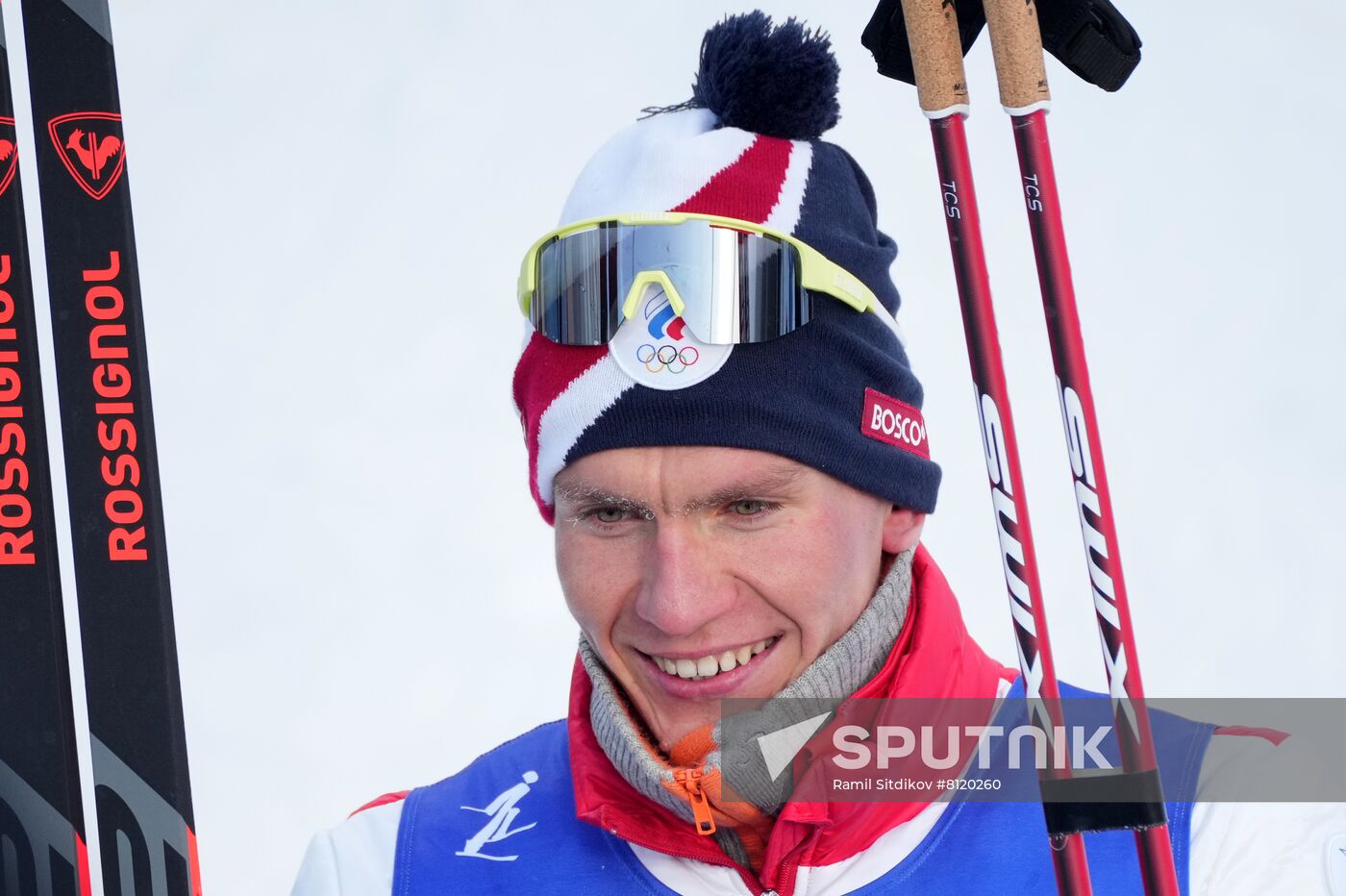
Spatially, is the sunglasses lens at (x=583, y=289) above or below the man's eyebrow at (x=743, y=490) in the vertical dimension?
above

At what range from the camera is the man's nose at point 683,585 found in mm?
1892

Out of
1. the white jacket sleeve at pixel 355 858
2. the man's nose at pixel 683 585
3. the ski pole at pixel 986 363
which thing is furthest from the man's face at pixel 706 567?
the white jacket sleeve at pixel 355 858

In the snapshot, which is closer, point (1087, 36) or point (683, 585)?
point (1087, 36)

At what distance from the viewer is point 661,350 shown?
195 cm

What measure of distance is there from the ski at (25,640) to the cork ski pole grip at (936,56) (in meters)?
1.02

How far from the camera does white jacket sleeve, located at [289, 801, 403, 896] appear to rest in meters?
2.09

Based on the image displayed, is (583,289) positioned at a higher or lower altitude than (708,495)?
higher

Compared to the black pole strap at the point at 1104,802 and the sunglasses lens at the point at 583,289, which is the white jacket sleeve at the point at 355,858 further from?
the black pole strap at the point at 1104,802

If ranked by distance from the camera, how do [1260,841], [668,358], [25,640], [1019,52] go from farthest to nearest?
[25,640] < [668,358] < [1260,841] < [1019,52]

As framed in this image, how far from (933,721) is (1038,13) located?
0.76 metres

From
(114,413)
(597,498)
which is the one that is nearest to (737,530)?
(597,498)

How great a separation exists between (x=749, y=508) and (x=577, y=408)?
211 millimetres

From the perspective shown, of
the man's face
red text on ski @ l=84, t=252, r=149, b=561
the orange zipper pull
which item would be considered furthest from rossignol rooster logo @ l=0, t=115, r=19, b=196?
the orange zipper pull

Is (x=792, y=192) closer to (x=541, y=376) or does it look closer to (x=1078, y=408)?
(x=541, y=376)
